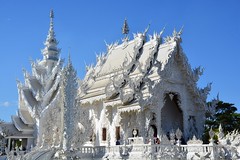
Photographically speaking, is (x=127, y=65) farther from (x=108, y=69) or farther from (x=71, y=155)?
(x=71, y=155)

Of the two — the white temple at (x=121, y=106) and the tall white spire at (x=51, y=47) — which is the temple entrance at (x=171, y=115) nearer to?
the white temple at (x=121, y=106)

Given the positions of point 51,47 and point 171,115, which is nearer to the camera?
point 171,115

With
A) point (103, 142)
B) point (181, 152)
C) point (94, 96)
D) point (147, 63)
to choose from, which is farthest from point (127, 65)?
point (181, 152)

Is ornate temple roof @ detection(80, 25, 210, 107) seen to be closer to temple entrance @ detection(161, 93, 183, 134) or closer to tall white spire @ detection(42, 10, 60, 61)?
temple entrance @ detection(161, 93, 183, 134)

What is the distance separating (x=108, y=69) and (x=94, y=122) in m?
3.32

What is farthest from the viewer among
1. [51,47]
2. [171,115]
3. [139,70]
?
[51,47]

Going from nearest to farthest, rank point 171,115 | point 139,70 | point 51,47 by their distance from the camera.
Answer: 1. point 139,70
2. point 171,115
3. point 51,47

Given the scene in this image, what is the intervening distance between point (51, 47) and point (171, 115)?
1058 cm

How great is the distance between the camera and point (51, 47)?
83.7 feet

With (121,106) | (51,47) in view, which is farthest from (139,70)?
(51,47)

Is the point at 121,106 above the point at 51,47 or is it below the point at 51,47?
below

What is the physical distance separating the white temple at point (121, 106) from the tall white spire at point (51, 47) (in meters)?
2.57

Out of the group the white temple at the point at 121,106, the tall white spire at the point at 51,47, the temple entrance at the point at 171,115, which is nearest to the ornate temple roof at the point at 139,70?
the white temple at the point at 121,106

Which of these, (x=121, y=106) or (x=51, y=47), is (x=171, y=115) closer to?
(x=121, y=106)
